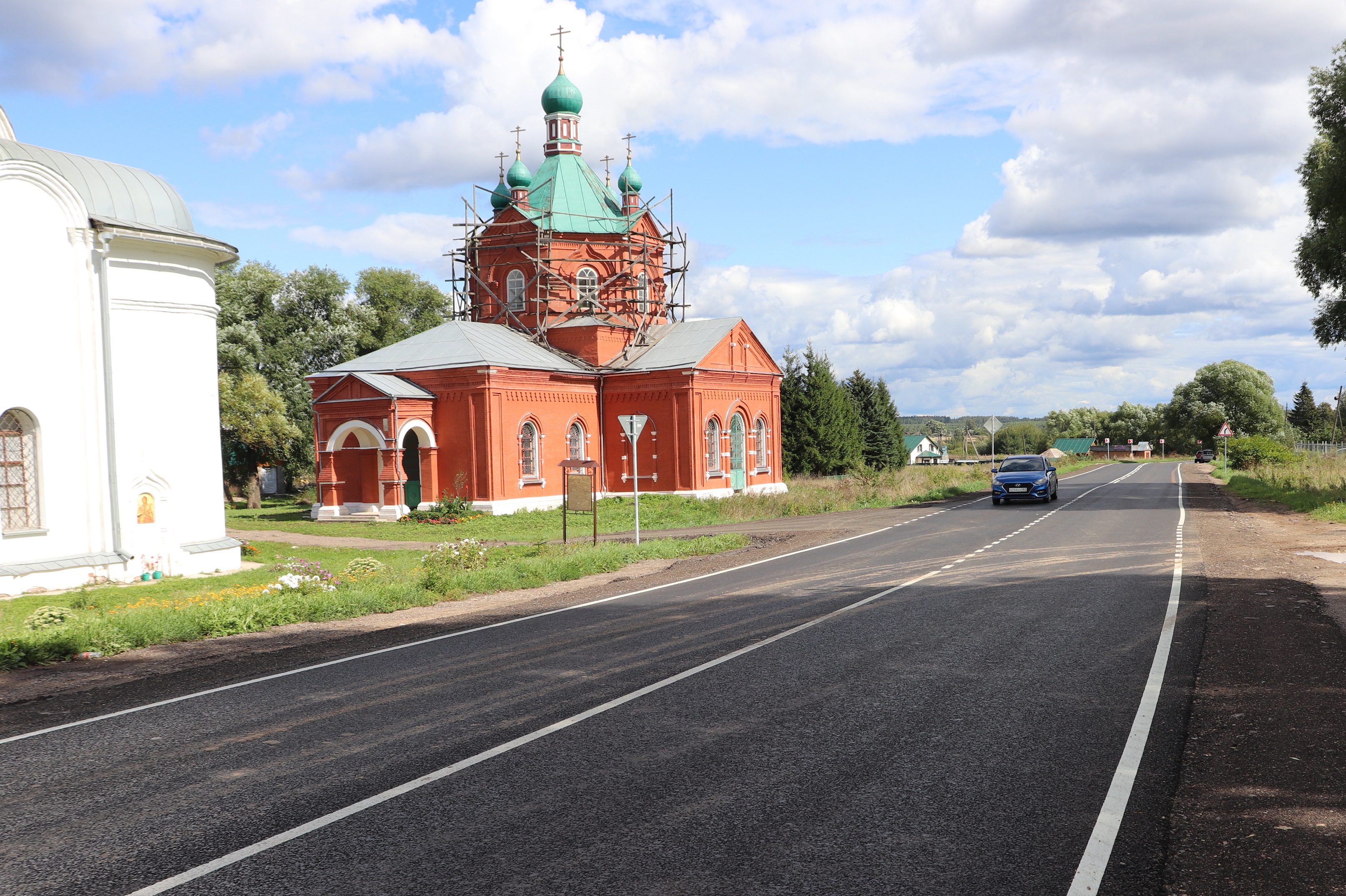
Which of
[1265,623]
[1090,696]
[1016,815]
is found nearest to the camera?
[1016,815]

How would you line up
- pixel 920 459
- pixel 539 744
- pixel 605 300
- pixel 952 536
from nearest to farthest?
1. pixel 539 744
2. pixel 952 536
3. pixel 605 300
4. pixel 920 459

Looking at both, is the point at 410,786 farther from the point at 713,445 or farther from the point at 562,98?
the point at 562,98

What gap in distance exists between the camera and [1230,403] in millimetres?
100312

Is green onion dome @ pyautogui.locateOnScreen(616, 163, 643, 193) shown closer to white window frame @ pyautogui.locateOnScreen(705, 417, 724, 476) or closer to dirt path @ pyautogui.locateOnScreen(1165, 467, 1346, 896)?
white window frame @ pyautogui.locateOnScreen(705, 417, 724, 476)

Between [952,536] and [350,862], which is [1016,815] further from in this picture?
[952,536]

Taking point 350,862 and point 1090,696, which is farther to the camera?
point 1090,696

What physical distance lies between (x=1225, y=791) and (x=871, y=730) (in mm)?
2088

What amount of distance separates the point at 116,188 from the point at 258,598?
9999 millimetres

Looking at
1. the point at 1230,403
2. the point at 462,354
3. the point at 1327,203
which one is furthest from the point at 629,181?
the point at 1230,403

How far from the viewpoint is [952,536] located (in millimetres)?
21094

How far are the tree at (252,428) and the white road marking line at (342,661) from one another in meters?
28.6

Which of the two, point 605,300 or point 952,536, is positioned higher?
point 605,300

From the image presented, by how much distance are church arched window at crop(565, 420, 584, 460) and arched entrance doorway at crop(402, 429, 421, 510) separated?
5.64 metres

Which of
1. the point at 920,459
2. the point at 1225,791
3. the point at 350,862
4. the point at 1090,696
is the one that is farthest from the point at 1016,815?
the point at 920,459
